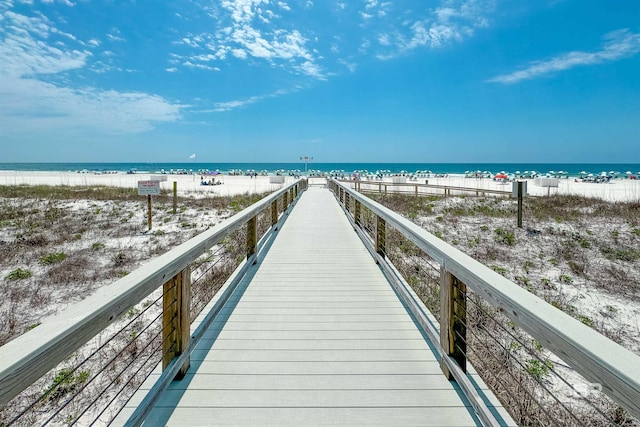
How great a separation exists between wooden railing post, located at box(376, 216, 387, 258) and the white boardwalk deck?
0.90 m

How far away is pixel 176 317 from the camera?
2.38 metres

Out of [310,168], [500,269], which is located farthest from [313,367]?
[310,168]

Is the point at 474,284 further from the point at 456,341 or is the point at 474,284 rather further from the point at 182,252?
the point at 182,252

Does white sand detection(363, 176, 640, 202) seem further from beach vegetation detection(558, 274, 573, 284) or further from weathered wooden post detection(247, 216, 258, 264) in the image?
weathered wooden post detection(247, 216, 258, 264)

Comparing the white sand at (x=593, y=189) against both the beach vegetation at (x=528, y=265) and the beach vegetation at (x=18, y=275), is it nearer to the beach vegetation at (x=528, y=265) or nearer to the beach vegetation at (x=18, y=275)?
the beach vegetation at (x=528, y=265)

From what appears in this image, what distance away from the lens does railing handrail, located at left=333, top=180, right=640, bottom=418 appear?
1021mm

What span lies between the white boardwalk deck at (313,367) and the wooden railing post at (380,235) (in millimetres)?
899

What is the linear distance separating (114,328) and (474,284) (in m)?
4.69

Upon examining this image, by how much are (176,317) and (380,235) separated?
3.47 meters

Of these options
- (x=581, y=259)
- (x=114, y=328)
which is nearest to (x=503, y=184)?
(x=581, y=259)

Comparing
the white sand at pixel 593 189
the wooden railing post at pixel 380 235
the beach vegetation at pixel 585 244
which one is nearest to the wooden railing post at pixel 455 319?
the wooden railing post at pixel 380 235

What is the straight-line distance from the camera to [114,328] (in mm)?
4734

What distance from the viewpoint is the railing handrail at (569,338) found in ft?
3.35

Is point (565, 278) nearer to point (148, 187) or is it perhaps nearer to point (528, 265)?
point (528, 265)
